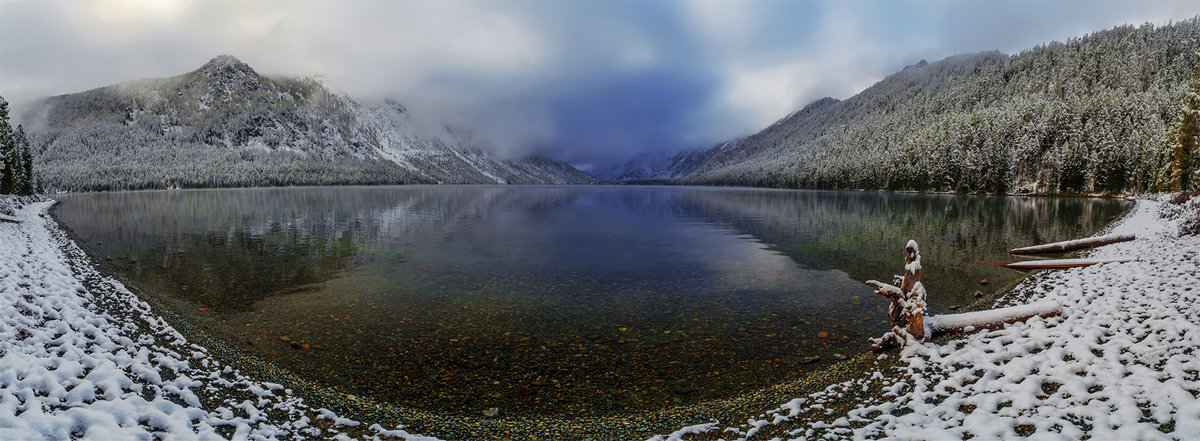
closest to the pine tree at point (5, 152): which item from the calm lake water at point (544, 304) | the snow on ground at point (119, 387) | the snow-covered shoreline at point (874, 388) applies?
the calm lake water at point (544, 304)

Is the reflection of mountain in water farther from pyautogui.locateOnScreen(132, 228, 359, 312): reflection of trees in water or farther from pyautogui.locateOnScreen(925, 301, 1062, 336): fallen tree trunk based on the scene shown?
pyautogui.locateOnScreen(925, 301, 1062, 336): fallen tree trunk

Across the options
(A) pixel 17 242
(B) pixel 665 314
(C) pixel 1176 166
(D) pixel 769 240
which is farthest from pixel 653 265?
(C) pixel 1176 166

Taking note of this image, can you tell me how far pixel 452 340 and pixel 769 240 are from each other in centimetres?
3056

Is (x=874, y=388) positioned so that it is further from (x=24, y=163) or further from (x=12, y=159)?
(x=24, y=163)

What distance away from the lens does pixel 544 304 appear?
19984mm

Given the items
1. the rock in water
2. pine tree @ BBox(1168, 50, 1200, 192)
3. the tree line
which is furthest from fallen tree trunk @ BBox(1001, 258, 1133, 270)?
the tree line

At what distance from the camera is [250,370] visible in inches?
486

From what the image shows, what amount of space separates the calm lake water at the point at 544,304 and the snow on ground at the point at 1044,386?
2.73 metres

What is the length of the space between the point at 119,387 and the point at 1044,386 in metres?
16.5

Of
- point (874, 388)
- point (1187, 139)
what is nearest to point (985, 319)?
point (874, 388)

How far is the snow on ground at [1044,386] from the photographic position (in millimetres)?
7699

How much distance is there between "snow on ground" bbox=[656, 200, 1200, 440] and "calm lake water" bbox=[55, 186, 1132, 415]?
273cm

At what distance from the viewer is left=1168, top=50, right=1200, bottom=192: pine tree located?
58463mm

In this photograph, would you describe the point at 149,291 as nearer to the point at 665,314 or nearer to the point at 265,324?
the point at 265,324
